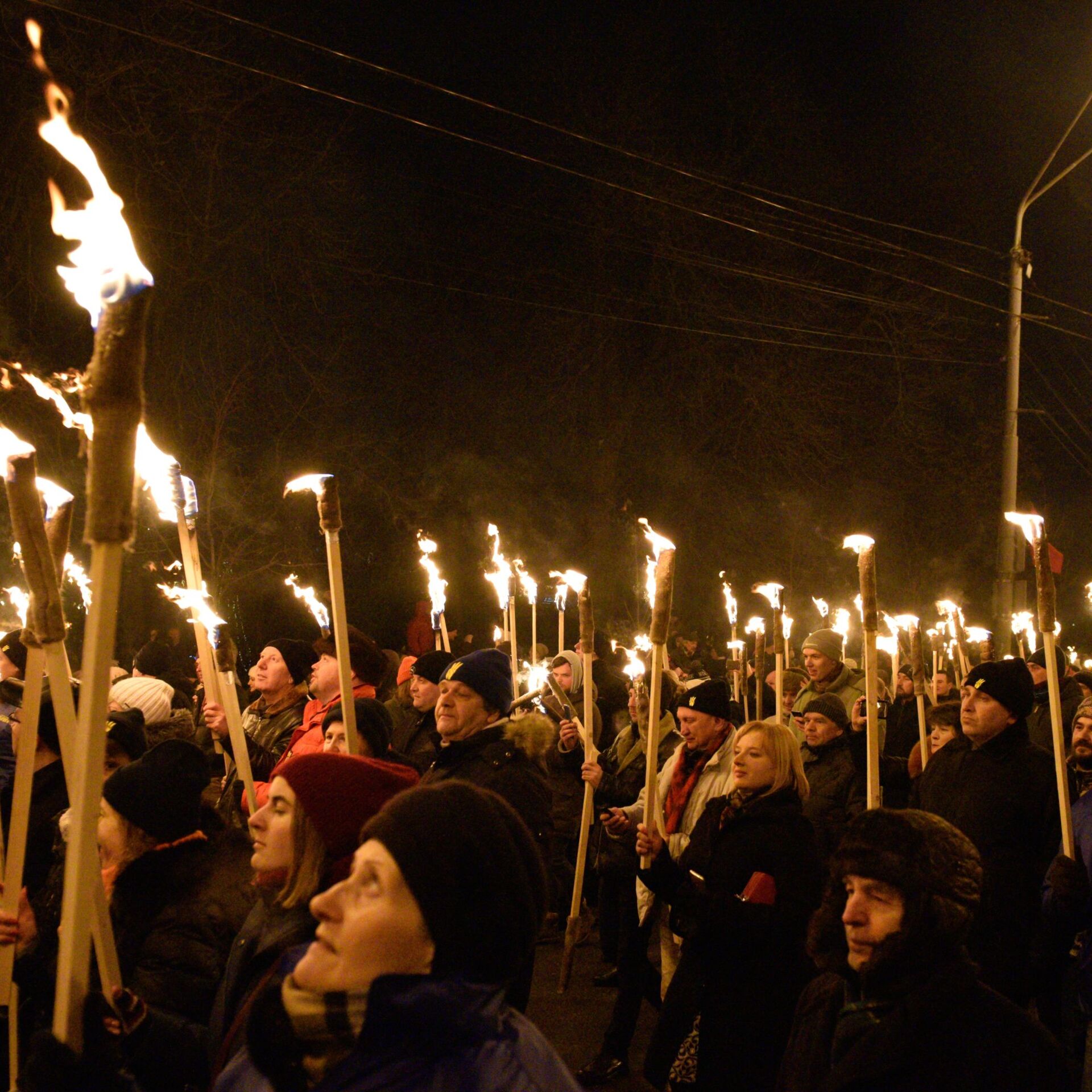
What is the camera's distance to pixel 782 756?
4.22 metres

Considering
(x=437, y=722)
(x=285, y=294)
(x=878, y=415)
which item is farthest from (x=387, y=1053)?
(x=878, y=415)

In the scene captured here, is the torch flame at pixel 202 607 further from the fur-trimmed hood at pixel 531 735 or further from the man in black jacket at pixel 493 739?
the fur-trimmed hood at pixel 531 735

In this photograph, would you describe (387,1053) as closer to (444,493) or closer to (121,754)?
(121,754)

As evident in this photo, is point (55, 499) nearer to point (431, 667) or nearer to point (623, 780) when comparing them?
point (431, 667)

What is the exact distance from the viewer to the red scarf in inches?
209

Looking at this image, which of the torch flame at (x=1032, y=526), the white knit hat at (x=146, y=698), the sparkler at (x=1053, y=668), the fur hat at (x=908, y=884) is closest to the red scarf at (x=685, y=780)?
the sparkler at (x=1053, y=668)

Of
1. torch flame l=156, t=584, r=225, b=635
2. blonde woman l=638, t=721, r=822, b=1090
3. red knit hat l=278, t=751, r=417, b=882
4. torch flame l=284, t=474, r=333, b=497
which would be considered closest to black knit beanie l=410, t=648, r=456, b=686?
torch flame l=284, t=474, r=333, b=497

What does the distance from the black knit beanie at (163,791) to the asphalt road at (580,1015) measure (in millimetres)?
3149

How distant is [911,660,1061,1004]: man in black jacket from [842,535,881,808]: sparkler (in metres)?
0.89

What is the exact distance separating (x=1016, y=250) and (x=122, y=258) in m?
15.7

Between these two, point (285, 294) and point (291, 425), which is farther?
point (291, 425)

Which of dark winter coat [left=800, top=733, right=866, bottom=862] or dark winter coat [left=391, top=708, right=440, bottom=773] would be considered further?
dark winter coat [left=391, top=708, right=440, bottom=773]

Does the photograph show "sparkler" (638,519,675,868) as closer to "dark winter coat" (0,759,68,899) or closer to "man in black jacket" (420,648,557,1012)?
"man in black jacket" (420,648,557,1012)

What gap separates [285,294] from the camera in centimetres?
1633
